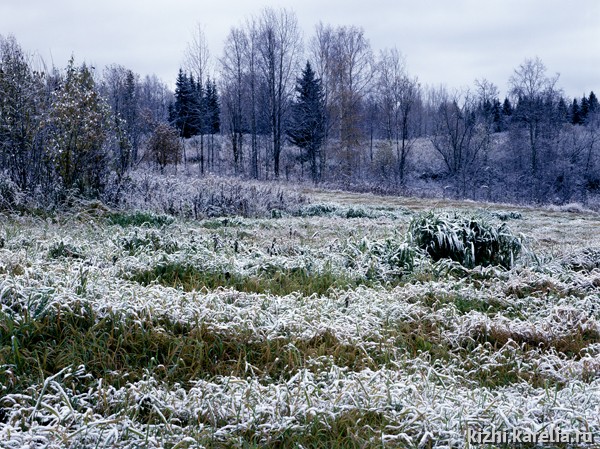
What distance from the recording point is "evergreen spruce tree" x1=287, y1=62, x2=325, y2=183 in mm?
40188

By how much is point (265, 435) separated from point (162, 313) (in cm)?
143

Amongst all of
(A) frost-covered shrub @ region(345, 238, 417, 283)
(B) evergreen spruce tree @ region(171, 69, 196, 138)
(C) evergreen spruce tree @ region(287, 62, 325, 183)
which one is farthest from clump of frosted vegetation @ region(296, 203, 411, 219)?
(B) evergreen spruce tree @ region(171, 69, 196, 138)

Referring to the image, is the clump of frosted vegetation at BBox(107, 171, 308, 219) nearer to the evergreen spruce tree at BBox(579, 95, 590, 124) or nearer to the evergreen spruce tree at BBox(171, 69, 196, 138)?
the evergreen spruce tree at BBox(171, 69, 196, 138)

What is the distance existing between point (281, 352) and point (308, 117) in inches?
1549

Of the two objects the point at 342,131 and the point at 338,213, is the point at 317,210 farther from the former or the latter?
the point at 342,131

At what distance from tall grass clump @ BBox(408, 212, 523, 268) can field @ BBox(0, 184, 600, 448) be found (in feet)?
1.16

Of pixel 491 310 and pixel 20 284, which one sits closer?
pixel 20 284

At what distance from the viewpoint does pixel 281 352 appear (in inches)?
125

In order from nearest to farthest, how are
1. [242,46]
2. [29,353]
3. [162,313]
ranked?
[29,353] < [162,313] < [242,46]

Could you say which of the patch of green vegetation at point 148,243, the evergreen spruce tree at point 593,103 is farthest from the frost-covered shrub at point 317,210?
the evergreen spruce tree at point 593,103

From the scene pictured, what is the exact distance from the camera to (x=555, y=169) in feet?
148

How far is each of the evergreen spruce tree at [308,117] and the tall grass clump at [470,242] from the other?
32.0 metres

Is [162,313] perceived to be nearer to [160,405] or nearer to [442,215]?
[160,405]

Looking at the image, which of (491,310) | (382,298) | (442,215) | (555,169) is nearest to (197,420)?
(382,298)
